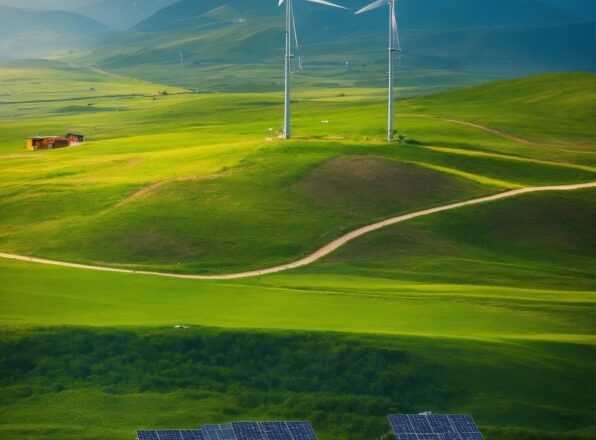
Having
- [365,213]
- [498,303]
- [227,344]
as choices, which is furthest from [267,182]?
[227,344]

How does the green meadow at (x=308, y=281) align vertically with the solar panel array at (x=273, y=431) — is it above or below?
below

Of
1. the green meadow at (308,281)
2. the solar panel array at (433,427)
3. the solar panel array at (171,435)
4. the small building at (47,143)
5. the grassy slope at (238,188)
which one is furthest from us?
the small building at (47,143)

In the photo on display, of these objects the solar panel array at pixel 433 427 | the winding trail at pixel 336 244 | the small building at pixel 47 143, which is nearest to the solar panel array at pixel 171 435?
the solar panel array at pixel 433 427

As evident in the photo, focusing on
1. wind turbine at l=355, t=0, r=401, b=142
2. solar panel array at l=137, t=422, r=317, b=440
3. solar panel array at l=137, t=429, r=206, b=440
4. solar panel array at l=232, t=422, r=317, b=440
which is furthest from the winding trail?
solar panel array at l=137, t=429, r=206, b=440

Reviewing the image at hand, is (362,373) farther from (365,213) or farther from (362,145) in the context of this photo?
(362,145)

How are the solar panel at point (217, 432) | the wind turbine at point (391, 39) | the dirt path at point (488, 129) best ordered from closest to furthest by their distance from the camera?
the solar panel at point (217, 432)
the wind turbine at point (391, 39)
the dirt path at point (488, 129)

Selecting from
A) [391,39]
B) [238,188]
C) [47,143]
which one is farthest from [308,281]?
[47,143]

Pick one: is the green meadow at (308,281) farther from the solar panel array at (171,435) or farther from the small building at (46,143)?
the solar panel array at (171,435)
